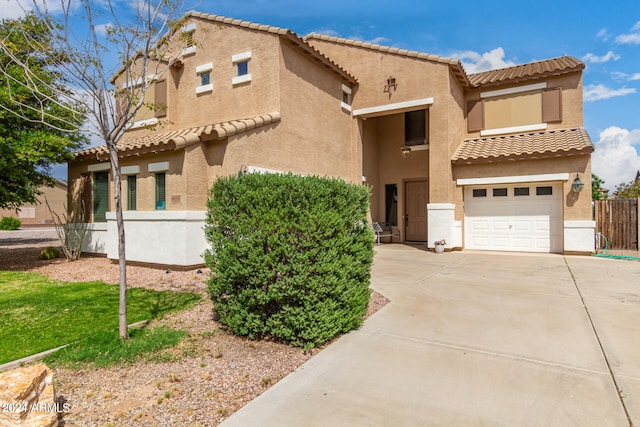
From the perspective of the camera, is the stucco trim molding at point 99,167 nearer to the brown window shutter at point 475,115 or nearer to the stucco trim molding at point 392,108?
the stucco trim molding at point 392,108

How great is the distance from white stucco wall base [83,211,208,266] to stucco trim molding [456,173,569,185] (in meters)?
9.28

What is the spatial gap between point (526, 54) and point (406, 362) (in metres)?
16.8

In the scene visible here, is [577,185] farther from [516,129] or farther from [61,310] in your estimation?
[61,310]

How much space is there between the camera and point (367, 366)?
382cm

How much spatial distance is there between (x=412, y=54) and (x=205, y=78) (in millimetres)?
7588

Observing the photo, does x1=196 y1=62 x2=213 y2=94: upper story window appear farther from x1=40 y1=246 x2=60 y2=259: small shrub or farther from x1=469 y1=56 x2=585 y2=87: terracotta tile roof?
x1=469 y1=56 x2=585 y2=87: terracotta tile roof

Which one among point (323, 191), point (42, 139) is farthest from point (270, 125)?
point (323, 191)

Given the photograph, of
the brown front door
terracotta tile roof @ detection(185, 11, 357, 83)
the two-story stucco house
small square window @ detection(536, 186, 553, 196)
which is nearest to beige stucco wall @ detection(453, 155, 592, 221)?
the two-story stucco house

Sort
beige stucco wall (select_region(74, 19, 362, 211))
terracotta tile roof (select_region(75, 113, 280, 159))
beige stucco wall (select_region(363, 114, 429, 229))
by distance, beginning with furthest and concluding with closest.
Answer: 1. beige stucco wall (select_region(363, 114, 429, 229))
2. beige stucco wall (select_region(74, 19, 362, 211))
3. terracotta tile roof (select_region(75, 113, 280, 159))

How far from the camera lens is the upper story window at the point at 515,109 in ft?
43.4

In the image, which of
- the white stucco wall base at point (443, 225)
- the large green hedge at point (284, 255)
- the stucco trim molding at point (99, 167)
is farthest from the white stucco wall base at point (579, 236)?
the stucco trim molding at point (99, 167)

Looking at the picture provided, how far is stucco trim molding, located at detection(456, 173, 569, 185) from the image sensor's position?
11.7 m

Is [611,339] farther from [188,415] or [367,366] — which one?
[188,415]

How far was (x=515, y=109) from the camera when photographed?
13750 millimetres
